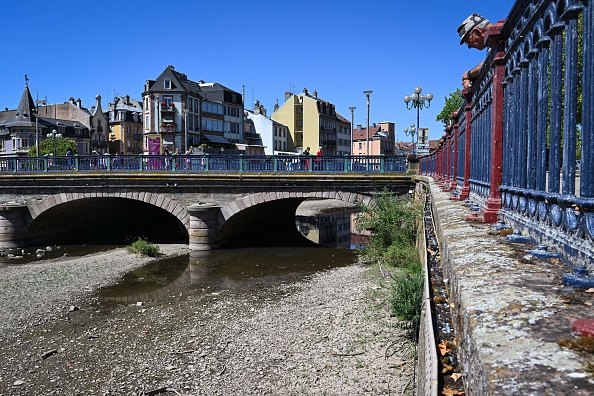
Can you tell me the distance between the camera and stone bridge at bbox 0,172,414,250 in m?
20.6

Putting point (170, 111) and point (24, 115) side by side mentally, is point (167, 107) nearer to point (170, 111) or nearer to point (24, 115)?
point (170, 111)

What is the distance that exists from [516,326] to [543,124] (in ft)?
5.61

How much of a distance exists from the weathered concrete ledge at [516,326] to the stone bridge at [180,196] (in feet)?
58.1

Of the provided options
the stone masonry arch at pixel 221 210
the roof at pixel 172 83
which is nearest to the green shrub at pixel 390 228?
the stone masonry arch at pixel 221 210

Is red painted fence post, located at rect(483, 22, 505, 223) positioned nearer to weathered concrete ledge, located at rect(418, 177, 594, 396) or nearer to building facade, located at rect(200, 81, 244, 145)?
weathered concrete ledge, located at rect(418, 177, 594, 396)

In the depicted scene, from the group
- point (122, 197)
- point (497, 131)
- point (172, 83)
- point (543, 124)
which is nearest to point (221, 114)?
point (172, 83)

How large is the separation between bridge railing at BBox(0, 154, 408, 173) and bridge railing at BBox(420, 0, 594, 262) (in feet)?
51.0

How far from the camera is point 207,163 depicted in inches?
864

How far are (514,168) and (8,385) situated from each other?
323 inches

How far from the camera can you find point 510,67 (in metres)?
3.98

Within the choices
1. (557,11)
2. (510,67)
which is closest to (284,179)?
(510,67)

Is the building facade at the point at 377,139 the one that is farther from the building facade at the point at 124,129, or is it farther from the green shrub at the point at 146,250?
the green shrub at the point at 146,250

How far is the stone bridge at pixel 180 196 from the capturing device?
20.6 meters

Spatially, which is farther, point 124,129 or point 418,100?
point 124,129
